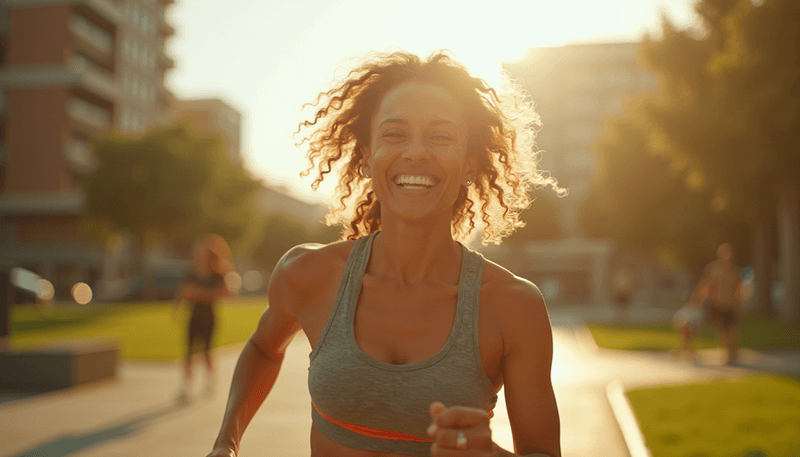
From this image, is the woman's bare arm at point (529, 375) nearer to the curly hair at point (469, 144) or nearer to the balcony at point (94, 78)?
the curly hair at point (469, 144)

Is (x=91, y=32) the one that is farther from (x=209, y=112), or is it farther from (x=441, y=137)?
(x=441, y=137)

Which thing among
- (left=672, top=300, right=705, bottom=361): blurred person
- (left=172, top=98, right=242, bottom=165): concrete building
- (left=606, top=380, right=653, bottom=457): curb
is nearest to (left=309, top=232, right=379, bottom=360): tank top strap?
(left=606, top=380, right=653, bottom=457): curb

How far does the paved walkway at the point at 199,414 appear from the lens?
617cm

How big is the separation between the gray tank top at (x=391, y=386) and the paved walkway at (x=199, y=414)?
4121mm

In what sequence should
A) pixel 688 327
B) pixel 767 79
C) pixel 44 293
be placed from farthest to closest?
pixel 44 293, pixel 767 79, pixel 688 327

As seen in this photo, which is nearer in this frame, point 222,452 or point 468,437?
point 468,437

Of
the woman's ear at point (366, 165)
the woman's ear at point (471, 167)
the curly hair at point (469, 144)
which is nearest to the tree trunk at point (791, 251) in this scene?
the curly hair at point (469, 144)

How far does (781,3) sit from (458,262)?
51.5 feet

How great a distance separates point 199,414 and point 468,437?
693 centimetres

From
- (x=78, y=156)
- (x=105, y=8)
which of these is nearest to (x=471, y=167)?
(x=78, y=156)

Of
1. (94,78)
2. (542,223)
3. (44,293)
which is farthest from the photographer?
(542,223)

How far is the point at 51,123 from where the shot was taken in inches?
1833

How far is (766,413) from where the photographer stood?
23.7 ft

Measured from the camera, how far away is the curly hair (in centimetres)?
229
